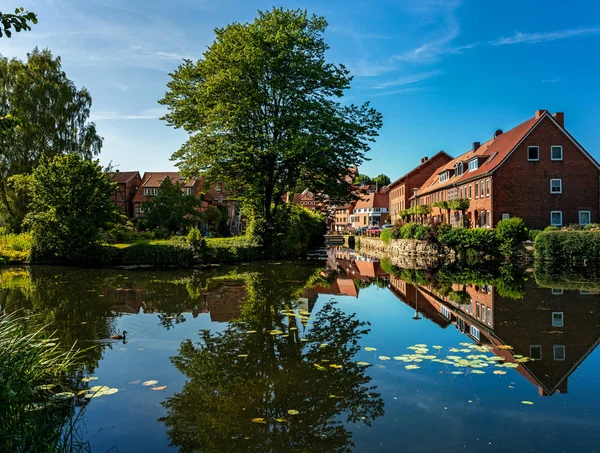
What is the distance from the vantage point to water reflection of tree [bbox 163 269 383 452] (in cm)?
482

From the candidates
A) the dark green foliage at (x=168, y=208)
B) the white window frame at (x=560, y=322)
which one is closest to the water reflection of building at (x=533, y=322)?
the white window frame at (x=560, y=322)

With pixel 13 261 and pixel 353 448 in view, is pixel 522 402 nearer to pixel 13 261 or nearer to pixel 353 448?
pixel 353 448

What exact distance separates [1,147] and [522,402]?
4096 centimetres

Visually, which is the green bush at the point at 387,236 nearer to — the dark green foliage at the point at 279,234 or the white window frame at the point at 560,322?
the dark green foliage at the point at 279,234

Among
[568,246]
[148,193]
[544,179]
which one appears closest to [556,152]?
[544,179]

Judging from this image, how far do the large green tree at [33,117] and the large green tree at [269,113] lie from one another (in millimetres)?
14479

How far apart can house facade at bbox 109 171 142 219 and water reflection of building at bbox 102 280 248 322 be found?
51478mm

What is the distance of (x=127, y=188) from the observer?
214 ft

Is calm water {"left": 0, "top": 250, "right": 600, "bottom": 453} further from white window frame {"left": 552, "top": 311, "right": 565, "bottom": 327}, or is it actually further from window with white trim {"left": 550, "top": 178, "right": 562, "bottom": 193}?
window with white trim {"left": 550, "top": 178, "right": 562, "bottom": 193}

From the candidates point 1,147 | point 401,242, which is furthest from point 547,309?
point 1,147

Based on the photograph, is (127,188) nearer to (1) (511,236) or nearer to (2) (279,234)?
(2) (279,234)

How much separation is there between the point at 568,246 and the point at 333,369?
27496mm

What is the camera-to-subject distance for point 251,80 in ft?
92.0

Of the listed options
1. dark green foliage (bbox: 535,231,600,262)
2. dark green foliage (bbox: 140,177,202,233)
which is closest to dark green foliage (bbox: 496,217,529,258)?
dark green foliage (bbox: 535,231,600,262)
